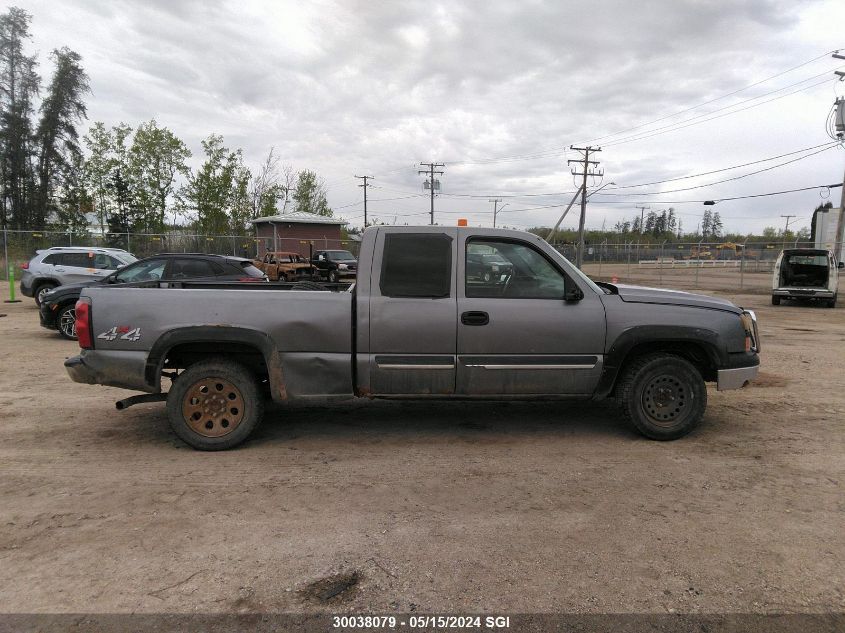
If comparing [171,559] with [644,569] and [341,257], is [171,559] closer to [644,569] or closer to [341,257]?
[644,569]

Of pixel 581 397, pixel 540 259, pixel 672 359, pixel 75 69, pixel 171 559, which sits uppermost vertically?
pixel 75 69

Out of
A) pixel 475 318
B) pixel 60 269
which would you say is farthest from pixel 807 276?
pixel 60 269

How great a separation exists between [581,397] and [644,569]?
199 cm

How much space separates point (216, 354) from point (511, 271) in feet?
8.59

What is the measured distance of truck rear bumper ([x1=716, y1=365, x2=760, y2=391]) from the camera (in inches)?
190

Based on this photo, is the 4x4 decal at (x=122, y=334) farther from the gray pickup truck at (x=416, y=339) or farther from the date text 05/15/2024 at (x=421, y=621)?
the date text 05/15/2024 at (x=421, y=621)

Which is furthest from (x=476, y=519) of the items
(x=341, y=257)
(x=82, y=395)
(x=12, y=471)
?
(x=341, y=257)

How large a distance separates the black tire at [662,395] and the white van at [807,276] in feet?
52.4

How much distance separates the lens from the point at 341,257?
2761cm

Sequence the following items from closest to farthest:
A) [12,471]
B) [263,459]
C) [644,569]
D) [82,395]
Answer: [644,569] → [12,471] → [263,459] → [82,395]

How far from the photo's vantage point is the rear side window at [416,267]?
4641 mm

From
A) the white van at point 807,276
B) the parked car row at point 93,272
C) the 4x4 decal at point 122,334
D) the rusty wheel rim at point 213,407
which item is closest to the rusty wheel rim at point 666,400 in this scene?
the rusty wheel rim at point 213,407

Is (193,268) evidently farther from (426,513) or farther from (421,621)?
(421,621)

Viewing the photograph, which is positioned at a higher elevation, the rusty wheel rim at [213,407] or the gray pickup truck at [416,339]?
the gray pickup truck at [416,339]
